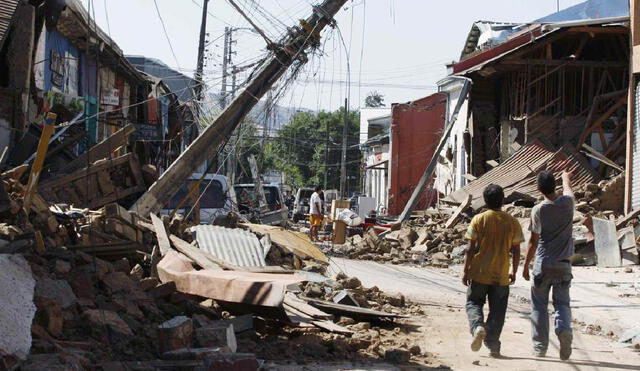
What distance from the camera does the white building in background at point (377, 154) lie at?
50450 mm

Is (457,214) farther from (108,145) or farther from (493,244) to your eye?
(493,244)

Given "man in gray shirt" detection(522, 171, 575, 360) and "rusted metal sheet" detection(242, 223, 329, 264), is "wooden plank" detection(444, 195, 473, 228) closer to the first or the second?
"rusted metal sheet" detection(242, 223, 329, 264)

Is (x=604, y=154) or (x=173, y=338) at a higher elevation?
(x=604, y=154)

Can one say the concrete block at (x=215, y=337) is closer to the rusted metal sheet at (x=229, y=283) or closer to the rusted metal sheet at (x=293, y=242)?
the rusted metal sheet at (x=229, y=283)

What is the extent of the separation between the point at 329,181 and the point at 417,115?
36.7 meters

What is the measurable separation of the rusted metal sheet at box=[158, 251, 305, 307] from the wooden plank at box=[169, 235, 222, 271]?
459mm

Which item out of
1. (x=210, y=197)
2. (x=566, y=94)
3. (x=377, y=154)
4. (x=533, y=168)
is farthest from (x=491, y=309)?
(x=377, y=154)

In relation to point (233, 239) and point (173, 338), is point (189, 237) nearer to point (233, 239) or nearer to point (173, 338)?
point (233, 239)

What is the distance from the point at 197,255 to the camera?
10.3 meters

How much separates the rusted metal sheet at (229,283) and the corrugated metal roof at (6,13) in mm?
5628

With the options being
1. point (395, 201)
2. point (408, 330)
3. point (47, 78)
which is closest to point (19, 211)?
point (408, 330)

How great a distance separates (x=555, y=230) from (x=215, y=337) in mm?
3294

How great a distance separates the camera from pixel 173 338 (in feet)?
21.1

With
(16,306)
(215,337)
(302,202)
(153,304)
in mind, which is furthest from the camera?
(302,202)
